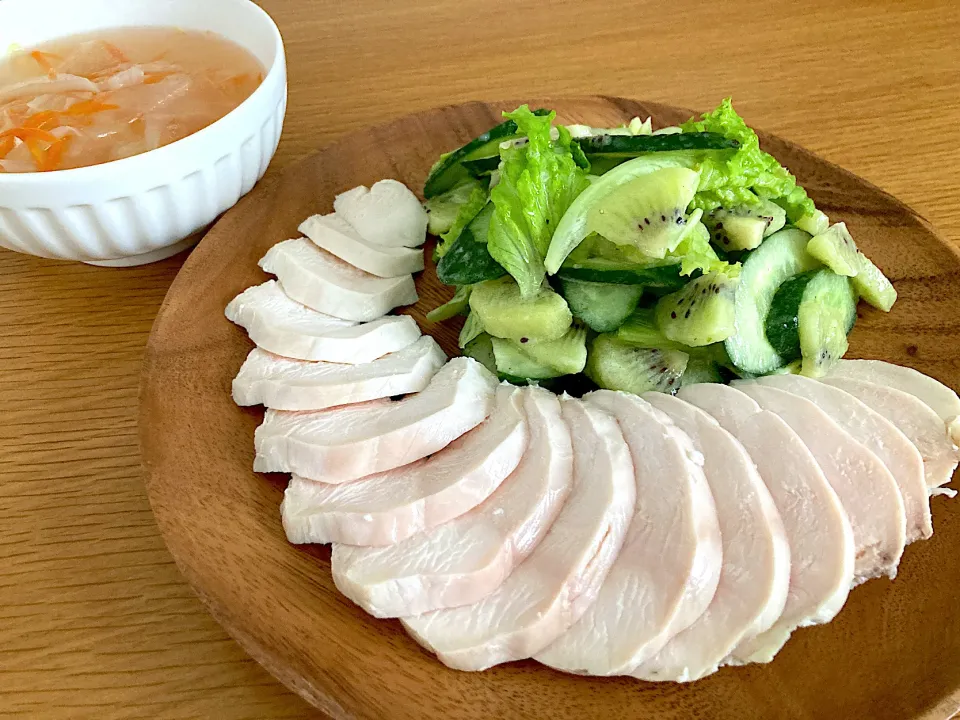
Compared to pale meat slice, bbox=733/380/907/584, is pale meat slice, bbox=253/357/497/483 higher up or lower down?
lower down

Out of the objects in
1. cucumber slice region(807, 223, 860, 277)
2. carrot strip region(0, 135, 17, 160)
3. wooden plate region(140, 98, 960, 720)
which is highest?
carrot strip region(0, 135, 17, 160)

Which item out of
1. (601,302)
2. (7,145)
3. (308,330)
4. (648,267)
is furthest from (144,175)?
(648,267)

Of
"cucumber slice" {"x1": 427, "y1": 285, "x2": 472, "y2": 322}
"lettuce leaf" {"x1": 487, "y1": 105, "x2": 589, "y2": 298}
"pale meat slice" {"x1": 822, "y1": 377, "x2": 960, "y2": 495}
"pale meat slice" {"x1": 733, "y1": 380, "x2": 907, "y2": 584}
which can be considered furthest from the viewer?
"cucumber slice" {"x1": 427, "y1": 285, "x2": 472, "y2": 322}

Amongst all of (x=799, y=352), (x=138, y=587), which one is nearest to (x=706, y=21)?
(x=799, y=352)

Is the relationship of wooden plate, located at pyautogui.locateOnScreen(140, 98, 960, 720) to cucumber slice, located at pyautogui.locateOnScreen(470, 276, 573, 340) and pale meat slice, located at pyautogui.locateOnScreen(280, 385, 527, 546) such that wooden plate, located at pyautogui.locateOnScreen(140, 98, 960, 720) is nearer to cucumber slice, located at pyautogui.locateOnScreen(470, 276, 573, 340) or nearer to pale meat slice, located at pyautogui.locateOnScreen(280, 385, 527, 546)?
pale meat slice, located at pyautogui.locateOnScreen(280, 385, 527, 546)

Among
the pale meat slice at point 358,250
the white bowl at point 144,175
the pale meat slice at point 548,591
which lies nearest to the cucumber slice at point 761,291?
the pale meat slice at point 548,591

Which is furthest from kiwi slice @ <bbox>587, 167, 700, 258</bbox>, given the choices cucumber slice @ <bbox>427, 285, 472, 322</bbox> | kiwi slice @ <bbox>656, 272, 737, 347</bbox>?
cucumber slice @ <bbox>427, 285, 472, 322</bbox>
